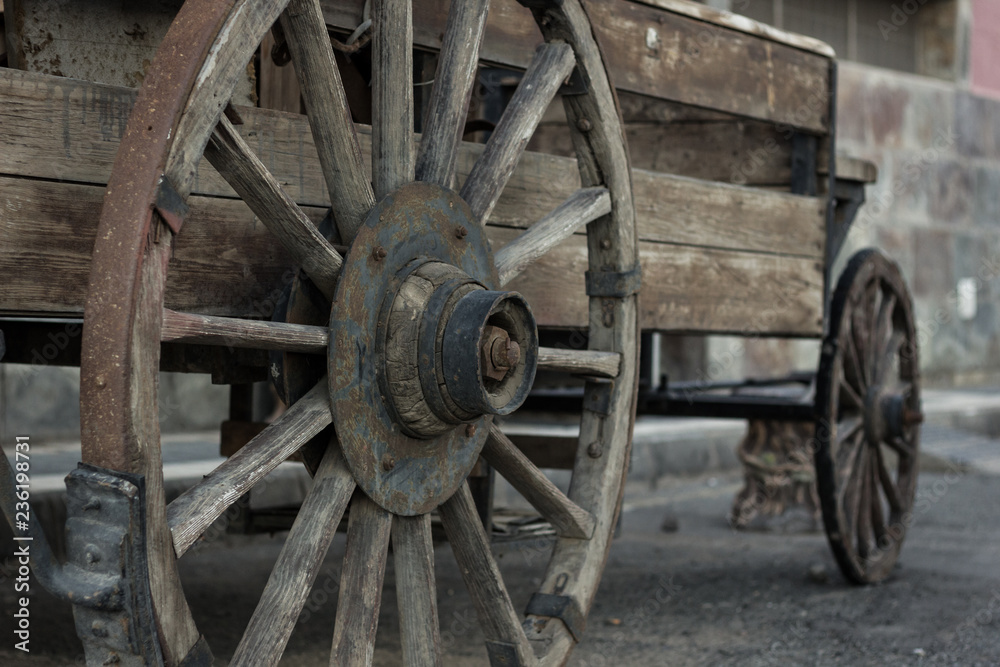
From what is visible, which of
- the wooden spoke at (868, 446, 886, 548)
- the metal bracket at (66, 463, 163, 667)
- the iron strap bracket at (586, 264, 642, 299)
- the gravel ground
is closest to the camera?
the metal bracket at (66, 463, 163, 667)

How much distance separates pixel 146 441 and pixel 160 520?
0.36 feet

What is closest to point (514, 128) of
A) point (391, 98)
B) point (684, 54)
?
point (391, 98)

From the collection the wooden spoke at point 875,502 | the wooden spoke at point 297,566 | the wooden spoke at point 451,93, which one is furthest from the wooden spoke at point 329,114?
the wooden spoke at point 875,502

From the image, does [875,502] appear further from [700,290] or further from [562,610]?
[562,610]

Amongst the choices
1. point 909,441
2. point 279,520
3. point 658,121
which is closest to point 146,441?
point 279,520

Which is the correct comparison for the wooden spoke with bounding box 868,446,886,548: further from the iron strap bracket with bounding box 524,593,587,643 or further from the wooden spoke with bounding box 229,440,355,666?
the wooden spoke with bounding box 229,440,355,666

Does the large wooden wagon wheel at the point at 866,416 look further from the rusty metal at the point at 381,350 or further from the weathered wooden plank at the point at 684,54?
the rusty metal at the point at 381,350

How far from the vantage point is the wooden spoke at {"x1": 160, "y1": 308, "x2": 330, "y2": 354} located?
5.17 feet

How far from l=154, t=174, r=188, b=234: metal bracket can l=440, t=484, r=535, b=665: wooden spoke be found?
892 mm

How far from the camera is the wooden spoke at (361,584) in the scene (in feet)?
6.19

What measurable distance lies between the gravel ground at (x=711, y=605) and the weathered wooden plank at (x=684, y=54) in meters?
1.24

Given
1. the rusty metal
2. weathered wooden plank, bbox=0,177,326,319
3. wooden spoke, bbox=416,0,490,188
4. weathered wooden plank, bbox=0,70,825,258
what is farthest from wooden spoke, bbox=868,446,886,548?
weathered wooden plank, bbox=0,177,326,319

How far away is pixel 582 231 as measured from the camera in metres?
2.86

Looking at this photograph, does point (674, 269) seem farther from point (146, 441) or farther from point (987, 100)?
point (987, 100)
